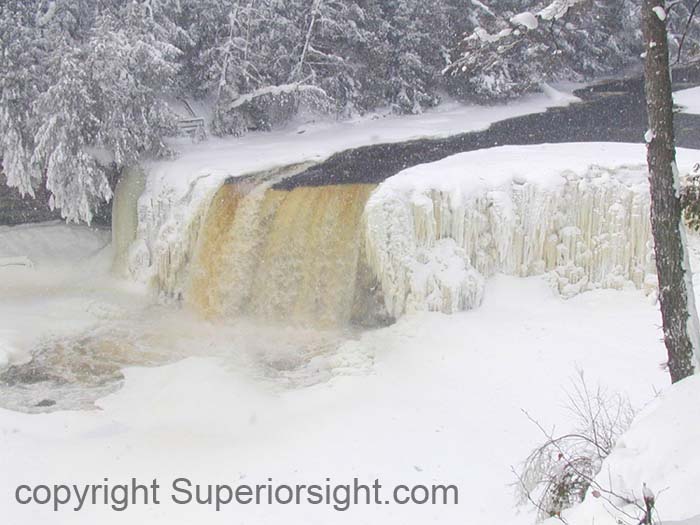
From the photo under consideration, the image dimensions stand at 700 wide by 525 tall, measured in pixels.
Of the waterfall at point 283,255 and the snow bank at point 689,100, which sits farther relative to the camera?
the snow bank at point 689,100

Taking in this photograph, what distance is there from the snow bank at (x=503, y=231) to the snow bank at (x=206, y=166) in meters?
3.25

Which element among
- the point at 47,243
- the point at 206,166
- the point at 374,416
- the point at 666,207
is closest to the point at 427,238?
the point at 374,416

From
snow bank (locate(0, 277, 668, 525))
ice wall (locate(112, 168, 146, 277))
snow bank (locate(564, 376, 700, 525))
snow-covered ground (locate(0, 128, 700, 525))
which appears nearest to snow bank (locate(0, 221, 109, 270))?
ice wall (locate(112, 168, 146, 277))

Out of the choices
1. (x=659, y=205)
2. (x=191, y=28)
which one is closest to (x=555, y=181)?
(x=659, y=205)

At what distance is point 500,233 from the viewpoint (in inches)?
386

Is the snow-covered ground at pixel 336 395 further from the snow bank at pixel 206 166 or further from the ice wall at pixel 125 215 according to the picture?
the ice wall at pixel 125 215

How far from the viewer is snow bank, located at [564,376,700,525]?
2.97 meters

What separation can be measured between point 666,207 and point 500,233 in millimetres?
5172

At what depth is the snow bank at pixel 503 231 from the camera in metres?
9.55

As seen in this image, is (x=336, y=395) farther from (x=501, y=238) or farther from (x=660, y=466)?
(x=660, y=466)

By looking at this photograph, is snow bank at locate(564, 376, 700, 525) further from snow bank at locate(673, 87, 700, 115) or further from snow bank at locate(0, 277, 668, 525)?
snow bank at locate(673, 87, 700, 115)

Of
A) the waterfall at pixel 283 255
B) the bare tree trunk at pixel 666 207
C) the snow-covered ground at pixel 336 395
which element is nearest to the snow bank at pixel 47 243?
the snow-covered ground at pixel 336 395

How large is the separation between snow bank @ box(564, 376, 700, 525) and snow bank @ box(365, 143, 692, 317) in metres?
5.95

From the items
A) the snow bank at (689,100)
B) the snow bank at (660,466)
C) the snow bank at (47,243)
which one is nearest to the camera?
the snow bank at (660,466)
